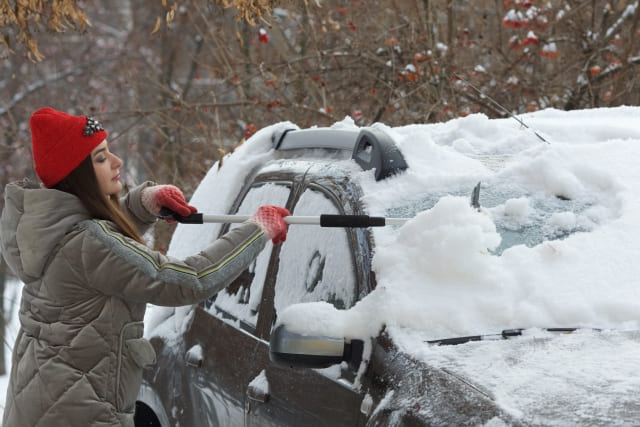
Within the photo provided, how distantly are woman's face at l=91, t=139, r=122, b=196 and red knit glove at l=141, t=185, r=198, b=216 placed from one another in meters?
0.35

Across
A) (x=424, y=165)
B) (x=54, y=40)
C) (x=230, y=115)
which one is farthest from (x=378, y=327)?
(x=54, y=40)

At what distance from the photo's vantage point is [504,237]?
276 centimetres

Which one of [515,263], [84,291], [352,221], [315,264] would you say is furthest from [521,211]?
[84,291]

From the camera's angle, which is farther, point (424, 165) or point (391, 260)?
point (424, 165)

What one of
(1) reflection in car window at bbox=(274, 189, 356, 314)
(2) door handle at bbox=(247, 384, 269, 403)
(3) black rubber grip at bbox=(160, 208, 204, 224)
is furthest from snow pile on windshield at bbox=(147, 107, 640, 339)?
(3) black rubber grip at bbox=(160, 208, 204, 224)

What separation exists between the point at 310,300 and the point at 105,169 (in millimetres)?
820

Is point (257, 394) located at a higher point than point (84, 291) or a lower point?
lower

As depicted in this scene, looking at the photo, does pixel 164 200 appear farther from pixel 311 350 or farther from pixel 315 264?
pixel 311 350

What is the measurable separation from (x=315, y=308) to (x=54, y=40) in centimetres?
1785

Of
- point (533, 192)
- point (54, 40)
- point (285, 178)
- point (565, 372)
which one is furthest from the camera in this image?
point (54, 40)

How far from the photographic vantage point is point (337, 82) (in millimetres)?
9023

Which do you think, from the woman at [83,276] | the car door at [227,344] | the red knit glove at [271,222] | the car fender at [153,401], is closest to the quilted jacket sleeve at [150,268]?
the woman at [83,276]

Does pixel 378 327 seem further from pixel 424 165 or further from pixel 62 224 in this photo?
pixel 62 224

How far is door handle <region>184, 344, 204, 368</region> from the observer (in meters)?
3.45
